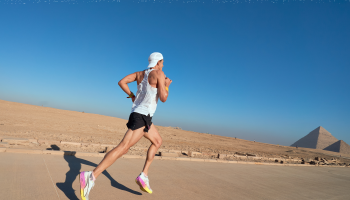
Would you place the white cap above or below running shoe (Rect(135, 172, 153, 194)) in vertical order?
above

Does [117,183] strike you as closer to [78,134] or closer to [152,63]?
[152,63]

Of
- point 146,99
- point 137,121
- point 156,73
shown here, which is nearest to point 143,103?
point 146,99

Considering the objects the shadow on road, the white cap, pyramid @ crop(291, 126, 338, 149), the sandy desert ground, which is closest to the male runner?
the white cap

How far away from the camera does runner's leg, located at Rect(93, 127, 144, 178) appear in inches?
93.7

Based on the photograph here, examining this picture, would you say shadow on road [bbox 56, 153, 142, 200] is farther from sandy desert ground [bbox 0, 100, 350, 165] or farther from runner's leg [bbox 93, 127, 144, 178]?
A: sandy desert ground [bbox 0, 100, 350, 165]

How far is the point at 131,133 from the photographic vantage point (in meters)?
2.57

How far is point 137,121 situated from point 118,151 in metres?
0.42

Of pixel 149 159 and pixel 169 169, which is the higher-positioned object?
pixel 149 159

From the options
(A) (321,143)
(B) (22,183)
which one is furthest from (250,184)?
(A) (321,143)

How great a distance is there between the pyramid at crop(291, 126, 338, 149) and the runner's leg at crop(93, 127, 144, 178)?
8084 centimetres

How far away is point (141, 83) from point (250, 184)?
3425mm

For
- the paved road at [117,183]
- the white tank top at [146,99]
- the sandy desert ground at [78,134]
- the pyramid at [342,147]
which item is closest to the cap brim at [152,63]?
the white tank top at [146,99]

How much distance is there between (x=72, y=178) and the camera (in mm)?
3148

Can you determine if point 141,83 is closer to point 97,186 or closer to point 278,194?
point 97,186
